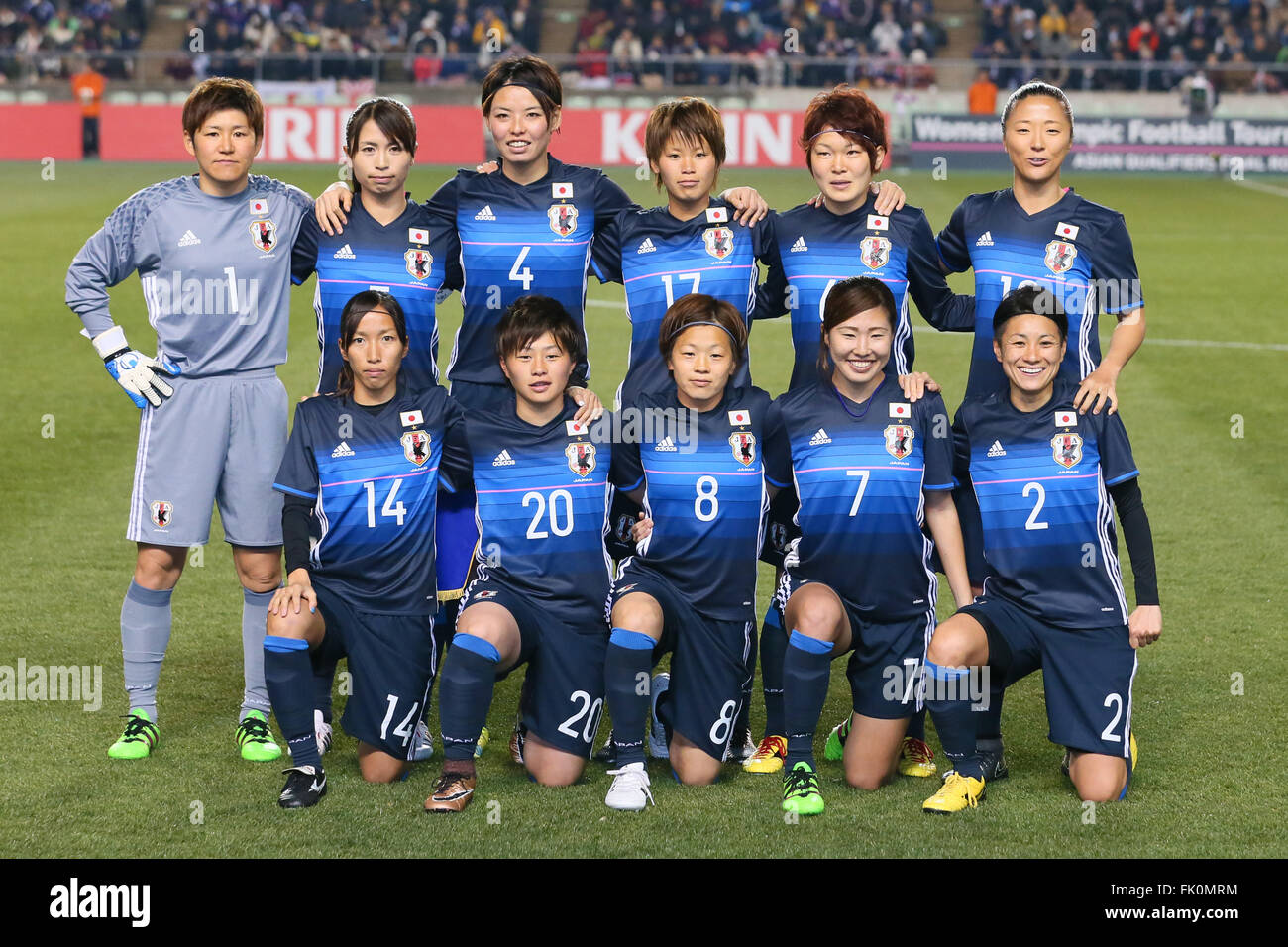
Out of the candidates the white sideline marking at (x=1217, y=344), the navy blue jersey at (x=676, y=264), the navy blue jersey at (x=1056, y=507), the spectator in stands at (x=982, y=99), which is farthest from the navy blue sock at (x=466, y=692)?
the spectator in stands at (x=982, y=99)

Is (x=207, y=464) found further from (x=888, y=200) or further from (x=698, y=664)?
Result: (x=888, y=200)

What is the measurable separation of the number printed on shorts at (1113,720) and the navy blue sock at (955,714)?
415mm

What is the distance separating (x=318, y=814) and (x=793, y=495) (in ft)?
6.03

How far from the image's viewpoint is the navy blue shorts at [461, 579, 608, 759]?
504 cm

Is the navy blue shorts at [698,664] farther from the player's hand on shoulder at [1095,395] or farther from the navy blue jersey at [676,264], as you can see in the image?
the player's hand on shoulder at [1095,395]

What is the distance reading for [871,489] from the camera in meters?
5.09

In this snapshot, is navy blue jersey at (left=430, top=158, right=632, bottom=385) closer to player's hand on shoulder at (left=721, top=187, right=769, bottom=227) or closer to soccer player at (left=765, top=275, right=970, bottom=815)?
player's hand on shoulder at (left=721, top=187, right=769, bottom=227)

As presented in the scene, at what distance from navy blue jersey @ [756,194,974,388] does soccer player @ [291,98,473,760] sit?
1.20m

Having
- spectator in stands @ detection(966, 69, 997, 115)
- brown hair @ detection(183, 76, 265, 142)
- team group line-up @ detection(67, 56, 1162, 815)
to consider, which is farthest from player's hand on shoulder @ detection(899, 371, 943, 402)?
spectator in stands @ detection(966, 69, 997, 115)

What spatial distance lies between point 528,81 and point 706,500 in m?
1.58

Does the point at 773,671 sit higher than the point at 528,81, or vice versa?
the point at 528,81

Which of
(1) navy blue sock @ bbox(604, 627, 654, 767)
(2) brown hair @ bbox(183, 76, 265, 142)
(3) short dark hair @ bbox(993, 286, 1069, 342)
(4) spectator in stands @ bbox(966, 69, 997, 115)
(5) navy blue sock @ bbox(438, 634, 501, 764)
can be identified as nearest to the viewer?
(5) navy blue sock @ bbox(438, 634, 501, 764)

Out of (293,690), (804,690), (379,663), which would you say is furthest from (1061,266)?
(293,690)

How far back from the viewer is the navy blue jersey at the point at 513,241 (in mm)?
5543
